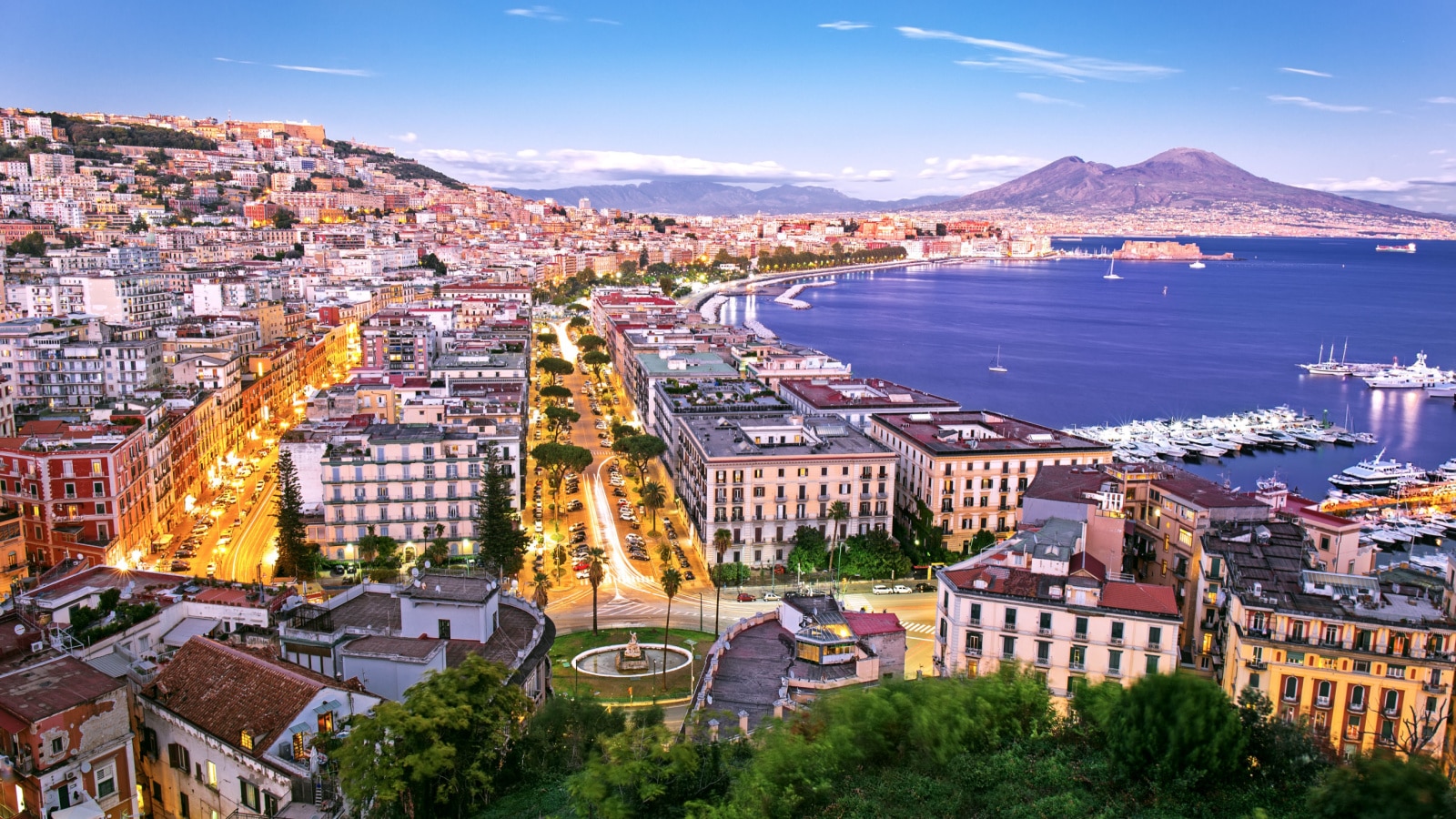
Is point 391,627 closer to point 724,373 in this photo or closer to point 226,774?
point 226,774

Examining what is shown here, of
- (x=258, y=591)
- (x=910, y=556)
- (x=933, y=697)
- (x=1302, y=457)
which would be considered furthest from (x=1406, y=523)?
(x=258, y=591)

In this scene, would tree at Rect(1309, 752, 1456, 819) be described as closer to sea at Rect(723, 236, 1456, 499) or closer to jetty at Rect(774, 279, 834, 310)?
sea at Rect(723, 236, 1456, 499)

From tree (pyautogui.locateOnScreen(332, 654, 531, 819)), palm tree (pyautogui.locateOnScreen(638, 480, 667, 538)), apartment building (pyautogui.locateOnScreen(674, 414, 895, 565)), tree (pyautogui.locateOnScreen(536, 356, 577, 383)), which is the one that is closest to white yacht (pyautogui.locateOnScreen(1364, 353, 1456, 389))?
apartment building (pyautogui.locateOnScreen(674, 414, 895, 565))

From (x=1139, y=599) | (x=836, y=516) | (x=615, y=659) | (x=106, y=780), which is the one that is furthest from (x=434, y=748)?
(x=836, y=516)

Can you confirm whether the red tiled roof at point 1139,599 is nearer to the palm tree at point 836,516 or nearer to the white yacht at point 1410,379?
the palm tree at point 836,516

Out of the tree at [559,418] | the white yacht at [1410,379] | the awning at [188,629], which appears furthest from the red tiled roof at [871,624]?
the white yacht at [1410,379]
